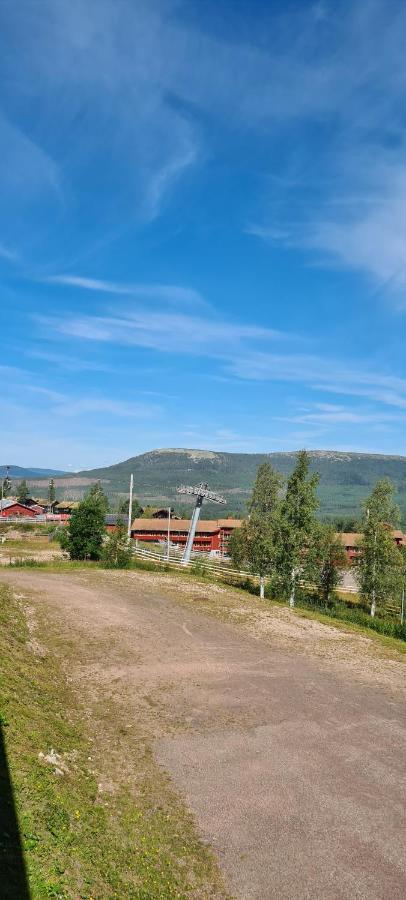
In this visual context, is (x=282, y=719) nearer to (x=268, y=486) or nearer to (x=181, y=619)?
(x=181, y=619)

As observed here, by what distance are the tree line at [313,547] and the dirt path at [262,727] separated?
8.81 meters

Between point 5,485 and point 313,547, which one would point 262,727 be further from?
point 5,485

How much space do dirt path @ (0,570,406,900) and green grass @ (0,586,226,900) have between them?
59 centimetres

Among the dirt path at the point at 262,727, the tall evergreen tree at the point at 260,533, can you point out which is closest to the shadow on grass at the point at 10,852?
the dirt path at the point at 262,727

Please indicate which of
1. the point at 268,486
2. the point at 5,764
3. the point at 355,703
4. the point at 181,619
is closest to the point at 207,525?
the point at 268,486

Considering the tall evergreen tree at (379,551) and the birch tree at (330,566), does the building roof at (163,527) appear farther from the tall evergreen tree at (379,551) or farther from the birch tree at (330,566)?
the tall evergreen tree at (379,551)

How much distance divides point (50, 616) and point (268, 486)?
43214 mm

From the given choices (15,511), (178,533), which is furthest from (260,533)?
(15,511)

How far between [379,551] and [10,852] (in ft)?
134

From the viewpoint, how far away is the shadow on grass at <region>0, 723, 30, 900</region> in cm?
762

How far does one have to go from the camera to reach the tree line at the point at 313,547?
40.6 metres

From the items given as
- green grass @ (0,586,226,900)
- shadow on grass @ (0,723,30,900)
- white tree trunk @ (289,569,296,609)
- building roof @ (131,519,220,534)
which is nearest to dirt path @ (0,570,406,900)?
green grass @ (0,586,226,900)

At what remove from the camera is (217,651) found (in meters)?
24.7

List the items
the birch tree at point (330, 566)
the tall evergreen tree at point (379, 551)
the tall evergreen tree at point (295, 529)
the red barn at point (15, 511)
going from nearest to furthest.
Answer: the tall evergreen tree at point (295, 529) < the tall evergreen tree at point (379, 551) < the birch tree at point (330, 566) < the red barn at point (15, 511)
